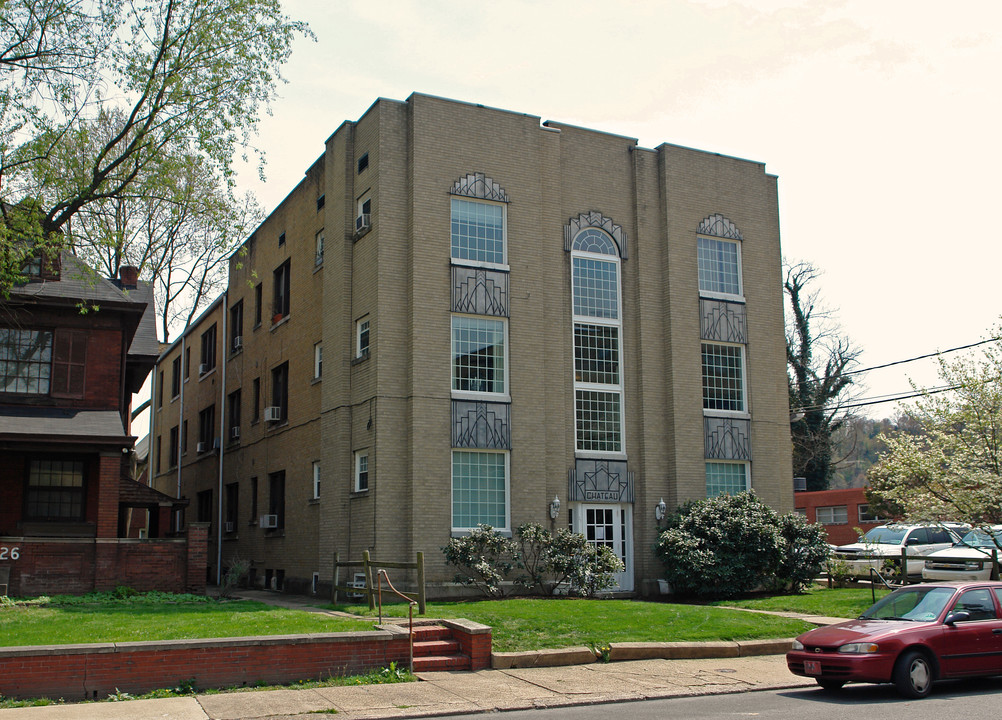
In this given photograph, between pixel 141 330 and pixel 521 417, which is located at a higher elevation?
pixel 141 330

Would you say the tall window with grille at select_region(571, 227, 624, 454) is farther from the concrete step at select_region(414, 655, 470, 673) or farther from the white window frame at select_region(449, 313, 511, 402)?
the concrete step at select_region(414, 655, 470, 673)

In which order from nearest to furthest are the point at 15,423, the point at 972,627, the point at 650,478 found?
the point at 972,627 < the point at 15,423 < the point at 650,478

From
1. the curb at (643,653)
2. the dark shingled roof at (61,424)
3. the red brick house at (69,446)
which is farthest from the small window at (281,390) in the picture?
the curb at (643,653)

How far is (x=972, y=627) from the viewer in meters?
12.3

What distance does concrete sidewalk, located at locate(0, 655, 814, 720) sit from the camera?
35.2 ft

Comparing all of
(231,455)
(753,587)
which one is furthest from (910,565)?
(231,455)

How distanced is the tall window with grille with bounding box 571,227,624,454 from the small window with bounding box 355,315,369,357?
17.4 feet

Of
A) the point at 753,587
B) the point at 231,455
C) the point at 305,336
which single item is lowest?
the point at 753,587

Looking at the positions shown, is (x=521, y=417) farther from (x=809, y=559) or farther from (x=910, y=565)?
(x=910, y=565)

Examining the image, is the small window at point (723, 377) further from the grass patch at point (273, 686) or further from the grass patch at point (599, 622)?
the grass patch at point (273, 686)

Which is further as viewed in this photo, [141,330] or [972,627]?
[141,330]

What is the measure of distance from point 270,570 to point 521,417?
33.8ft

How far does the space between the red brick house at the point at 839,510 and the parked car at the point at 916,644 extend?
29.9 m

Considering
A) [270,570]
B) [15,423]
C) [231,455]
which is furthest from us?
[231,455]
